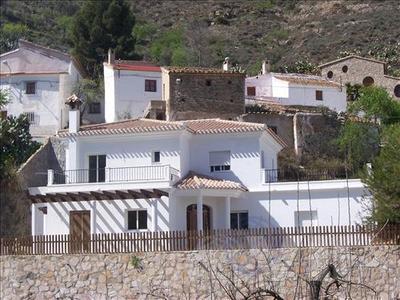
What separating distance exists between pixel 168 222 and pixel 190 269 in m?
4.81

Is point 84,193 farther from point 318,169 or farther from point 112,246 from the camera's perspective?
point 318,169

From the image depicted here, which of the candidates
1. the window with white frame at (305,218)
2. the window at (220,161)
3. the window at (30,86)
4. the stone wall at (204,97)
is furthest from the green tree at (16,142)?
the window with white frame at (305,218)

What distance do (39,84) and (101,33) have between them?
1136 centimetres

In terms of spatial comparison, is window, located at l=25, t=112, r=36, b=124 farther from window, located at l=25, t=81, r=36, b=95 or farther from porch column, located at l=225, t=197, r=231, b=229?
porch column, located at l=225, t=197, r=231, b=229

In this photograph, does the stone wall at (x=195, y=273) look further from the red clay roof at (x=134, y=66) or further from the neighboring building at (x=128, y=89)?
the red clay roof at (x=134, y=66)

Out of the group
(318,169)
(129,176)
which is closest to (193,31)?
(318,169)

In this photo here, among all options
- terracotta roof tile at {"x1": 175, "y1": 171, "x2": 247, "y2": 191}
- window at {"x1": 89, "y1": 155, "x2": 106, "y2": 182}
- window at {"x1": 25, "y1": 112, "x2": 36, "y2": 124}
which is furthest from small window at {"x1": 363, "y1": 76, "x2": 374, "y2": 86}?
window at {"x1": 89, "y1": 155, "x2": 106, "y2": 182}

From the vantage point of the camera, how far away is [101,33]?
63.0m

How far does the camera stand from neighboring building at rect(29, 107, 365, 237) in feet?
123

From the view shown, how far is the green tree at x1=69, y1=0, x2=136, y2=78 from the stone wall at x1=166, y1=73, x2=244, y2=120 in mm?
14149

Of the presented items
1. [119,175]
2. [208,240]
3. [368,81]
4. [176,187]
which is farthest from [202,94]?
[368,81]

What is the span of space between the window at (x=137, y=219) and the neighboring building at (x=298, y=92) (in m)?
17.1

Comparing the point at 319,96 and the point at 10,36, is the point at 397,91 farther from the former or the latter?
the point at 10,36

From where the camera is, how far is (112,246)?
111 feet
